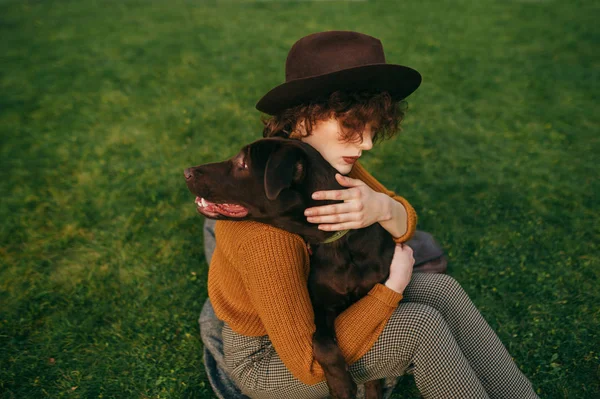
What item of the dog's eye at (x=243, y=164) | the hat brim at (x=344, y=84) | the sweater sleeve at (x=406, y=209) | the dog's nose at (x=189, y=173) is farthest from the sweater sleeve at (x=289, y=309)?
the hat brim at (x=344, y=84)

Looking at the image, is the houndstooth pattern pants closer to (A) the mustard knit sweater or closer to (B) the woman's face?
(A) the mustard knit sweater

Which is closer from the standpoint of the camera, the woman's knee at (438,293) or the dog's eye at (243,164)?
the dog's eye at (243,164)

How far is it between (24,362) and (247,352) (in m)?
1.76

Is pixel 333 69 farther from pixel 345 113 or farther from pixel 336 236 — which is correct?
pixel 336 236

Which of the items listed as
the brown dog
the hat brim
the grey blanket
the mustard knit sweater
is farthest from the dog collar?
the grey blanket

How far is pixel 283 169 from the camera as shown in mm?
2145

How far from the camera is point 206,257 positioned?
3.85 metres

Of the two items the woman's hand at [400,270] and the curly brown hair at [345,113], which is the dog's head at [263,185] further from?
the woman's hand at [400,270]

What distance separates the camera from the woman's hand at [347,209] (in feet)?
7.51

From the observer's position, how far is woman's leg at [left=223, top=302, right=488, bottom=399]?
7.40 feet

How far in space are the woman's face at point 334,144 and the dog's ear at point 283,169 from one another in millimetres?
294

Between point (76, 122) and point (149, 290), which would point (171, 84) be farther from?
point (149, 290)

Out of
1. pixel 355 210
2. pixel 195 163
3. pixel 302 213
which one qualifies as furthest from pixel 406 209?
pixel 195 163

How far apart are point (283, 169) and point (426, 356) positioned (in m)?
1.18
